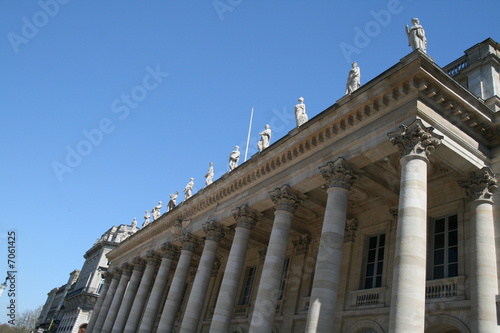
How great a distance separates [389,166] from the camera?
1694cm

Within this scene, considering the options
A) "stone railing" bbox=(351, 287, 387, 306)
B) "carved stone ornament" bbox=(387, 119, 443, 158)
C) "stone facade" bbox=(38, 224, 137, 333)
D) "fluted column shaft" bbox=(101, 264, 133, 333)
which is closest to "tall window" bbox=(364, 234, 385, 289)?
"stone railing" bbox=(351, 287, 387, 306)

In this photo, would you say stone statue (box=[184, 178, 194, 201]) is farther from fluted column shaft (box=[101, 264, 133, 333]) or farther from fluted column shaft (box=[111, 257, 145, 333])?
fluted column shaft (box=[101, 264, 133, 333])

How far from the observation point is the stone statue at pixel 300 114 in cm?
1997

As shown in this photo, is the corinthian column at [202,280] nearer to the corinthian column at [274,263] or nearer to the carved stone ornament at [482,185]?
the corinthian column at [274,263]

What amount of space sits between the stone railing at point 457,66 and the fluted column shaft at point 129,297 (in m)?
27.5

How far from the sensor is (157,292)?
2852 centimetres

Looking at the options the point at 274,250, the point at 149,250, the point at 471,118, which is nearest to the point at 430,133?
the point at 471,118

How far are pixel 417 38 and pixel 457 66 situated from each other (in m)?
4.50

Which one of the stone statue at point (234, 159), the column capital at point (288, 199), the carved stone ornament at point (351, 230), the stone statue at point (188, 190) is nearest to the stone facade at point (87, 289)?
the stone statue at point (188, 190)

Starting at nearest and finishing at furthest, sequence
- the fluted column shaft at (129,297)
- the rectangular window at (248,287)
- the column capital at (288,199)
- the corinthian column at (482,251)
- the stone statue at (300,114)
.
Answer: the corinthian column at (482,251), the column capital at (288,199), the stone statue at (300,114), the rectangular window at (248,287), the fluted column shaft at (129,297)

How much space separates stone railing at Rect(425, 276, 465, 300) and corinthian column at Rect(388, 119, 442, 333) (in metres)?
3.63

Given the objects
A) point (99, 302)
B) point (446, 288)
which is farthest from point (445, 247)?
point (99, 302)

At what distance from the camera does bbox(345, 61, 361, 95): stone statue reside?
691 inches

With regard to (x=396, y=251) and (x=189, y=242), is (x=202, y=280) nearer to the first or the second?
(x=189, y=242)
